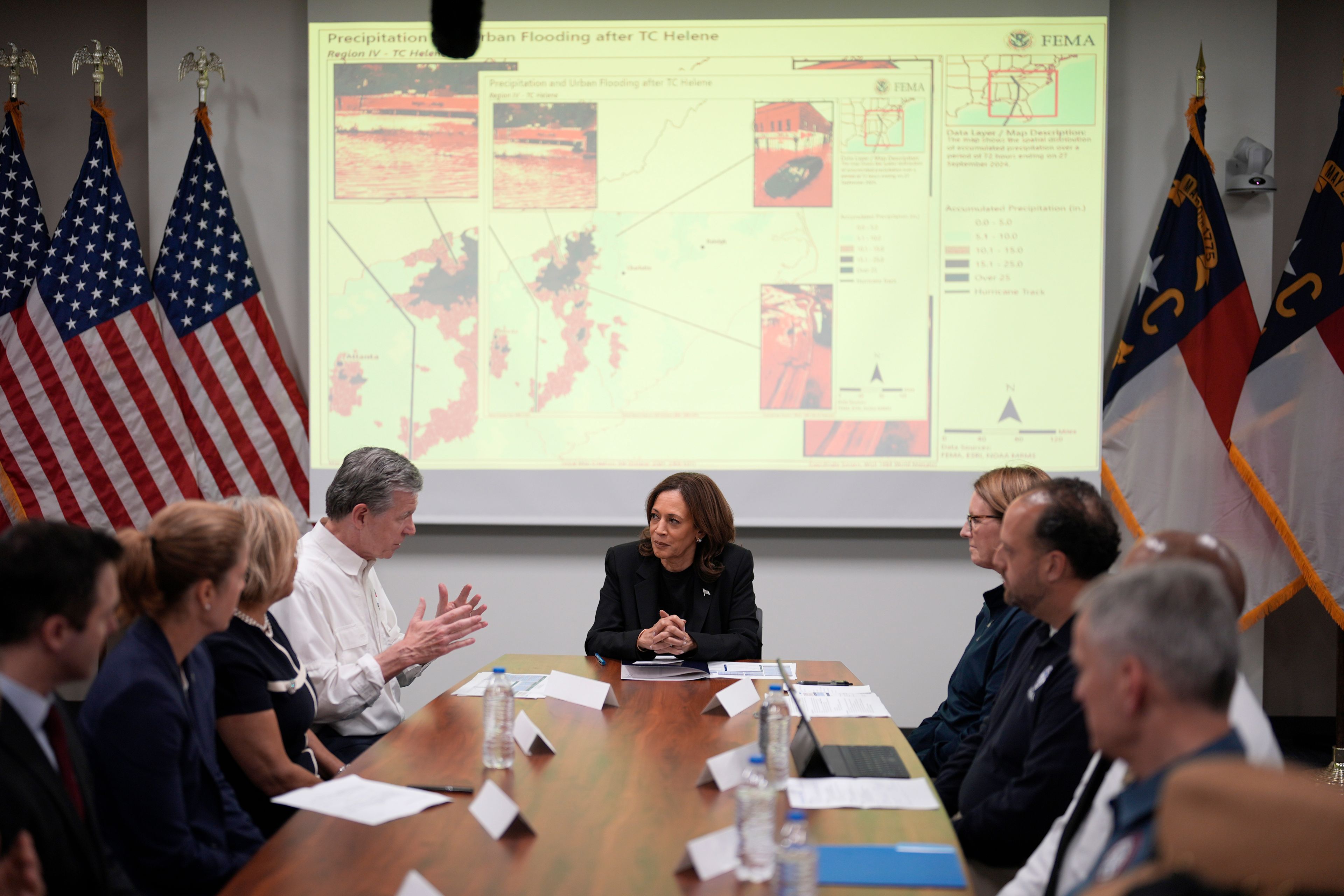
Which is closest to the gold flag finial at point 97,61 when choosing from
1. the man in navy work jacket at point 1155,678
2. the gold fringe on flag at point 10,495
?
the gold fringe on flag at point 10,495

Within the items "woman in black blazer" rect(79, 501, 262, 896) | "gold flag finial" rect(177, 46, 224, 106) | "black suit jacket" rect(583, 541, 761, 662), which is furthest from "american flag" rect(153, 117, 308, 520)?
"woman in black blazer" rect(79, 501, 262, 896)

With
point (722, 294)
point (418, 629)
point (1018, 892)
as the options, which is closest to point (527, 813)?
point (1018, 892)

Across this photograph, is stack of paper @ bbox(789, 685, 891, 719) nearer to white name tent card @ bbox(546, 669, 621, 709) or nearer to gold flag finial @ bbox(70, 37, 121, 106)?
white name tent card @ bbox(546, 669, 621, 709)

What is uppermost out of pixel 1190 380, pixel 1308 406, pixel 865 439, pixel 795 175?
pixel 795 175

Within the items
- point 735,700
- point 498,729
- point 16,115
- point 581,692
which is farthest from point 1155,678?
point 16,115

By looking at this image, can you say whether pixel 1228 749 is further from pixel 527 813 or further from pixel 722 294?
pixel 722 294

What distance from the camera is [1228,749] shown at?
1.22 m

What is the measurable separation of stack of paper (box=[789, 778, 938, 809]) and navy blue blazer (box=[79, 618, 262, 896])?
107 cm

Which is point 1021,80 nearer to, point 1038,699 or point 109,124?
point 1038,699

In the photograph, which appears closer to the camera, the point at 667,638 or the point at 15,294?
the point at 667,638

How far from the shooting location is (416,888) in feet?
4.42

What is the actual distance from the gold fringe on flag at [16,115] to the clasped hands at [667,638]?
396 cm

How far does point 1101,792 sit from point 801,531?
10.4ft

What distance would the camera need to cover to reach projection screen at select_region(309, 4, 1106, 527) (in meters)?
4.54
